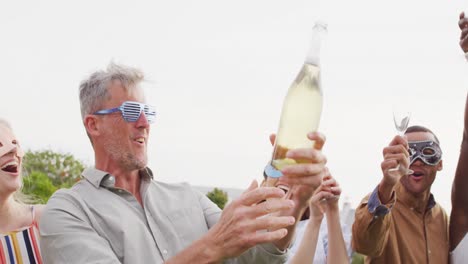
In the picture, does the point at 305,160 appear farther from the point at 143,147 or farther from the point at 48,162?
the point at 48,162

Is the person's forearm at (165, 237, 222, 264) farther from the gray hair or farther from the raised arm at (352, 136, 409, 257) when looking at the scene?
the raised arm at (352, 136, 409, 257)

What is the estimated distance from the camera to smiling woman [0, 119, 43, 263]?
3848mm

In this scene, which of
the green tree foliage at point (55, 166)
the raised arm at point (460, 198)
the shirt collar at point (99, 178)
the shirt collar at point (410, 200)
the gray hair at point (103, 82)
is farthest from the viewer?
the green tree foliage at point (55, 166)

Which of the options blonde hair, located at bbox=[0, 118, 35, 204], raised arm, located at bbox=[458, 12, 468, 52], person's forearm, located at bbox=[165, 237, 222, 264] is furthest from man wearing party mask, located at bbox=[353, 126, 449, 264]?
blonde hair, located at bbox=[0, 118, 35, 204]

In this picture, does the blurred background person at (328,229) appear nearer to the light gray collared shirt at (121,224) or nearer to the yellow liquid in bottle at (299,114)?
the light gray collared shirt at (121,224)

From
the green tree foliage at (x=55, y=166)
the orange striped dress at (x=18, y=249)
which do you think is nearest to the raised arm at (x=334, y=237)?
the orange striped dress at (x=18, y=249)

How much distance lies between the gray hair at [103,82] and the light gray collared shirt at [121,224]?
464mm

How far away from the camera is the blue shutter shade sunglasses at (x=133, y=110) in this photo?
3.52 metres

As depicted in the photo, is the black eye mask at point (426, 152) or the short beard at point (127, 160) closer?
the short beard at point (127, 160)

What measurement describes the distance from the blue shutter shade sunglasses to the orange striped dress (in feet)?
3.58

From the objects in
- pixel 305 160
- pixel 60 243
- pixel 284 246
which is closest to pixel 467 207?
pixel 284 246

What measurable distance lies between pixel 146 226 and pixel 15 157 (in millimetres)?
1446

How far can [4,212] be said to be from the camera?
13.5ft

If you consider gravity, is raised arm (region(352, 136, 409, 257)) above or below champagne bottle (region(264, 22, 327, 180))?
below
